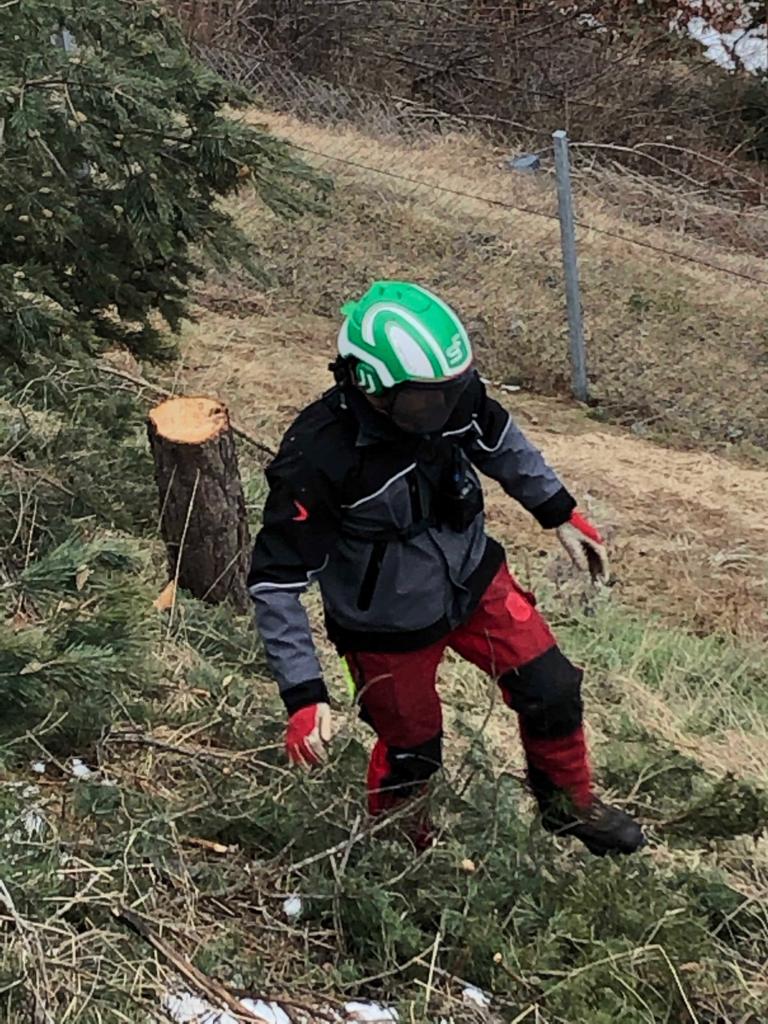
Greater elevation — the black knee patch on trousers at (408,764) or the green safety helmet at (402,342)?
the green safety helmet at (402,342)

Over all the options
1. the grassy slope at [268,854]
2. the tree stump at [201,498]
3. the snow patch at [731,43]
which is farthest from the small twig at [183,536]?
the snow patch at [731,43]

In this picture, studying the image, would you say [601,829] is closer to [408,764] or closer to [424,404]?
[408,764]

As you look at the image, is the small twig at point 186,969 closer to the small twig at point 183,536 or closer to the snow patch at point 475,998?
the snow patch at point 475,998

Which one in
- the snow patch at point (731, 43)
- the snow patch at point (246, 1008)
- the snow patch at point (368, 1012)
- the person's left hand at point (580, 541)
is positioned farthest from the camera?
the snow patch at point (731, 43)

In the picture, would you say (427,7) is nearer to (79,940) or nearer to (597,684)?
(597,684)

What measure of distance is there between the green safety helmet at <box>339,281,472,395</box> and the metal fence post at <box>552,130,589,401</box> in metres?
6.25

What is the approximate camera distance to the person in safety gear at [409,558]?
2740 millimetres

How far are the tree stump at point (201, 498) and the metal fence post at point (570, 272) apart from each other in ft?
16.1

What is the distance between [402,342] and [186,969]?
1.28 metres

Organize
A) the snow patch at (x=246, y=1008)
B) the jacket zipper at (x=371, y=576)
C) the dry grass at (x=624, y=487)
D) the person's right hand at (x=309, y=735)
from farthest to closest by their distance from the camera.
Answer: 1. the dry grass at (x=624, y=487)
2. the jacket zipper at (x=371, y=576)
3. the person's right hand at (x=309, y=735)
4. the snow patch at (x=246, y=1008)

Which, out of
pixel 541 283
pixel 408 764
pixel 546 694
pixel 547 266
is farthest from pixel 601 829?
pixel 547 266

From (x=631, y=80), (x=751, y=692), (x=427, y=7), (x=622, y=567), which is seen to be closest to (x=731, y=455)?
(x=622, y=567)

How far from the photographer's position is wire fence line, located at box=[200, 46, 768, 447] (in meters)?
9.51

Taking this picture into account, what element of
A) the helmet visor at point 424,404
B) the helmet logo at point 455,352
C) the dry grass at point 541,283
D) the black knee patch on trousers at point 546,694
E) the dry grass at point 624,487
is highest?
the helmet logo at point 455,352
